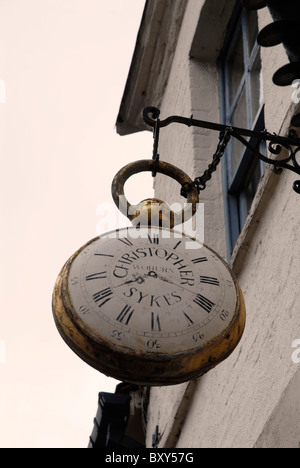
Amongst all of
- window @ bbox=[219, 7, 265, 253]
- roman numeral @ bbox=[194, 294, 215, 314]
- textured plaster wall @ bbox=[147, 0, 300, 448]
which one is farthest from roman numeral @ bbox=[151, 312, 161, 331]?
window @ bbox=[219, 7, 265, 253]

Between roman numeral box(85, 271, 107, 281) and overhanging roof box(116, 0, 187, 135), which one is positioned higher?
overhanging roof box(116, 0, 187, 135)

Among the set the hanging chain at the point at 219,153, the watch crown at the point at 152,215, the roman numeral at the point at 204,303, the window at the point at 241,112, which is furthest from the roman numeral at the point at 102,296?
the window at the point at 241,112

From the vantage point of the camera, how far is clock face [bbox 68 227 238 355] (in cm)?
281

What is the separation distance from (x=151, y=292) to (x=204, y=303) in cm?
18

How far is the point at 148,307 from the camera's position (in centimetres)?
285

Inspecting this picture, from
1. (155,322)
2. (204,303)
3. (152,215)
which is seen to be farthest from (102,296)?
(152,215)

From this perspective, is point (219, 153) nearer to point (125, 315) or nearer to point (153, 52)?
point (125, 315)

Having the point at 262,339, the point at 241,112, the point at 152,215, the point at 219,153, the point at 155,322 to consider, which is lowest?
the point at 155,322

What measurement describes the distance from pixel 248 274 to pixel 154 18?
3371 mm

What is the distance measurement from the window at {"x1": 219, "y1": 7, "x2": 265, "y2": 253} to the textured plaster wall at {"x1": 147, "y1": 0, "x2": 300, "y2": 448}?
0.11m

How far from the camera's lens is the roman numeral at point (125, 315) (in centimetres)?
282

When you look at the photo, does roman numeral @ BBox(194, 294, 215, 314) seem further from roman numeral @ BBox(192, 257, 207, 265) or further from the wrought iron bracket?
the wrought iron bracket

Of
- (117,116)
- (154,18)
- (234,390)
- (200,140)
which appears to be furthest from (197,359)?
(117,116)
